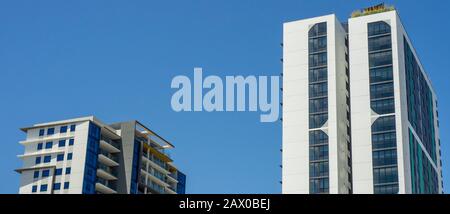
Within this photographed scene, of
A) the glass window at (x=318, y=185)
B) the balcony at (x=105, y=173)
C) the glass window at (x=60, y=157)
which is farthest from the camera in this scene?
the balcony at (x=105, y=173)

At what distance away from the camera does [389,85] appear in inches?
5866

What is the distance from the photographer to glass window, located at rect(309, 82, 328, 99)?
486ft

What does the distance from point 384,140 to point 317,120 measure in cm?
1372

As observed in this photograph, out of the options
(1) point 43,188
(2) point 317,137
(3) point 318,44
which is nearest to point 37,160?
(1) point 43,188

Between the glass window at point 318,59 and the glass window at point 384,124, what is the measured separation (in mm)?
16328

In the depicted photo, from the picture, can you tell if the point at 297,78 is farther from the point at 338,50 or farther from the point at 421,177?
the point at 421,177

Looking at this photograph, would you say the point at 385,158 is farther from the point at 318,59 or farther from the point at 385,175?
the point at 318,59

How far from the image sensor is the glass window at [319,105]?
147 metres

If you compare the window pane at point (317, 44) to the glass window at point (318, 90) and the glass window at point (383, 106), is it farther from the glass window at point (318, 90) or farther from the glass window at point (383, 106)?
the glass window at point (383, 106)

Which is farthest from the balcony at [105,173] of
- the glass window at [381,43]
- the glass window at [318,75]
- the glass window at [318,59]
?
the glass window at [381,43]

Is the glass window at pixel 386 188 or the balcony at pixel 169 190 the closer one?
the glass window at pixel 386 188
